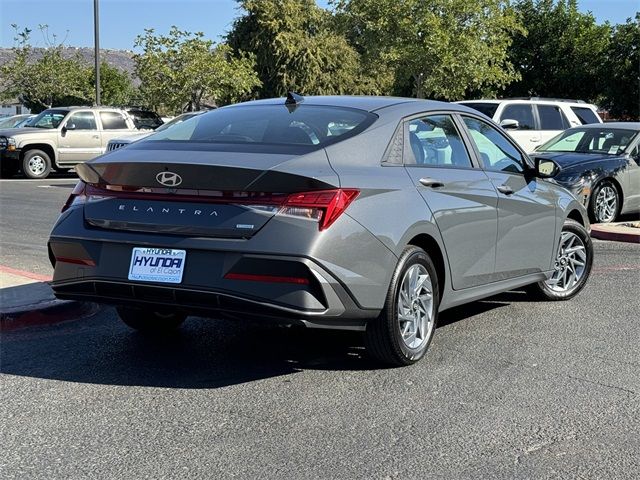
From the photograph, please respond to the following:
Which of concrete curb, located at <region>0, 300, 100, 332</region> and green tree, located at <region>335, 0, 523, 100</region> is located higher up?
green tree, located at <region>335, 0, 523, 100</region>

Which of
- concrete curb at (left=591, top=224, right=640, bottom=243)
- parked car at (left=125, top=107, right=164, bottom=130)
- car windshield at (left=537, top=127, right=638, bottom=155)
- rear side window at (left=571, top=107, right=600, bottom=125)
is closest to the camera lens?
concrete curb at (left=591, top=224, right=640, bottom=243)

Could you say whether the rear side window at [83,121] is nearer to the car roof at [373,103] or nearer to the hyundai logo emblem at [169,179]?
the car roof at [373,103]

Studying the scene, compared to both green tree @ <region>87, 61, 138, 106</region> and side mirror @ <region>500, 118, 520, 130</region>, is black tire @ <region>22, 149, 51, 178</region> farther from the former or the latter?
green tree @ <region>87, 61, 138, 106</region>

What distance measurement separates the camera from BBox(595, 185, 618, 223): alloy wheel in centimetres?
1309

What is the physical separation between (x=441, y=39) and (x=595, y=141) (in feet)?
52.7

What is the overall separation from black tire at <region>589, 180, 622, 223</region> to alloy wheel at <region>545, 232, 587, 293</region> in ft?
17.7

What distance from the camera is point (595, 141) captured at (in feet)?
46.1

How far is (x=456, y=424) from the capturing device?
14.7 feet

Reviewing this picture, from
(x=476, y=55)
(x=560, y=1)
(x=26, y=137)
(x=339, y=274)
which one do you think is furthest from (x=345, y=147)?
(x=560, y=1)

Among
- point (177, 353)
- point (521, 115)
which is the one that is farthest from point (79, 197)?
point (521, 115)

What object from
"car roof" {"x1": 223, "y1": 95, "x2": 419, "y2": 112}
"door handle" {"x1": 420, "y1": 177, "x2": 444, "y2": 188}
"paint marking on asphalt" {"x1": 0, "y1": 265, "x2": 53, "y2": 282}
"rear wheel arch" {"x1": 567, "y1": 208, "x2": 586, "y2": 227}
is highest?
"car roof" {"x1": 223, "y1": 95, "x2": 419, "y2": 112}

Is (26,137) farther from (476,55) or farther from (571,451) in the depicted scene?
(571,451)

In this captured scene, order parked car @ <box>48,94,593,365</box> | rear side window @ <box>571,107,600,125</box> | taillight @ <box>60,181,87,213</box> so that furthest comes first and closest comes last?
rear side window @ <box>571,107,600,125</box> < taillight @ <box>60,181,87,213</box> < parked car @ <box>48,94,593,365</box>

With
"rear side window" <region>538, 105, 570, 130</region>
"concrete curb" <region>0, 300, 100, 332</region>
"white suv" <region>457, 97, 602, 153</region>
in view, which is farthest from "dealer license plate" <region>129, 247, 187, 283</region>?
"rear side window" <region>538, 105, 570, 130</region>
